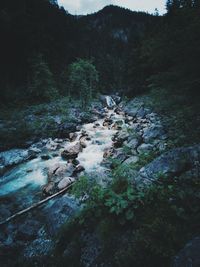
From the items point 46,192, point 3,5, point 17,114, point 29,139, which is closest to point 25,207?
point 46,192

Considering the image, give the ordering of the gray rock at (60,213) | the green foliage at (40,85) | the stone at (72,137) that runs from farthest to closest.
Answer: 1. the green foliage at (40,85)
2. the stone at (72,137)
3. the gray rock at (60,213)

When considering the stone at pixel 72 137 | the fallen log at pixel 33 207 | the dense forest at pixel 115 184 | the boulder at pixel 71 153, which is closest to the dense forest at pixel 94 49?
the dense forest at pixel 115 184

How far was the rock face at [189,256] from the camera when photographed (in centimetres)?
224

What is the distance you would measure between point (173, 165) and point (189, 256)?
2.23m

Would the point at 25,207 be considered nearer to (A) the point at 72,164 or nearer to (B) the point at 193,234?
(A) the point at 72,164

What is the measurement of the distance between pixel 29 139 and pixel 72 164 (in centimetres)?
558

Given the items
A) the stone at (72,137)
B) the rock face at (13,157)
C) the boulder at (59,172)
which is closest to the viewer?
the boulder at (59,172)

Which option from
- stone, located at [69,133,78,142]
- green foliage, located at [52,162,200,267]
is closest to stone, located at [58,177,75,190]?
green foliage, located at [52,162,200,267]

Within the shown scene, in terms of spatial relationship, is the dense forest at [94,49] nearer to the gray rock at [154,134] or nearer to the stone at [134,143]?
the gray rock at [154,134]

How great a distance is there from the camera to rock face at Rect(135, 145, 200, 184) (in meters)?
4.04

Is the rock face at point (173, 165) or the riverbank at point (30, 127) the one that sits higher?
the rock face at point (173, 165)

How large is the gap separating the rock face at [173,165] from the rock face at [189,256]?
1.47 m

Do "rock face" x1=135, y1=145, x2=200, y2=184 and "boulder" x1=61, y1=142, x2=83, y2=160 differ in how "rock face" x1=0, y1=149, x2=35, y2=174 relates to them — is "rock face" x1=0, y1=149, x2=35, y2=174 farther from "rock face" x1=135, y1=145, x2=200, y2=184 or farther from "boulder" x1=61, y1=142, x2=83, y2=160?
"rock face" x1=135, y1=145, x2=200, y2=184

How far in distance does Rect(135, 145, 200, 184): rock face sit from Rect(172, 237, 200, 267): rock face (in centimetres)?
147
